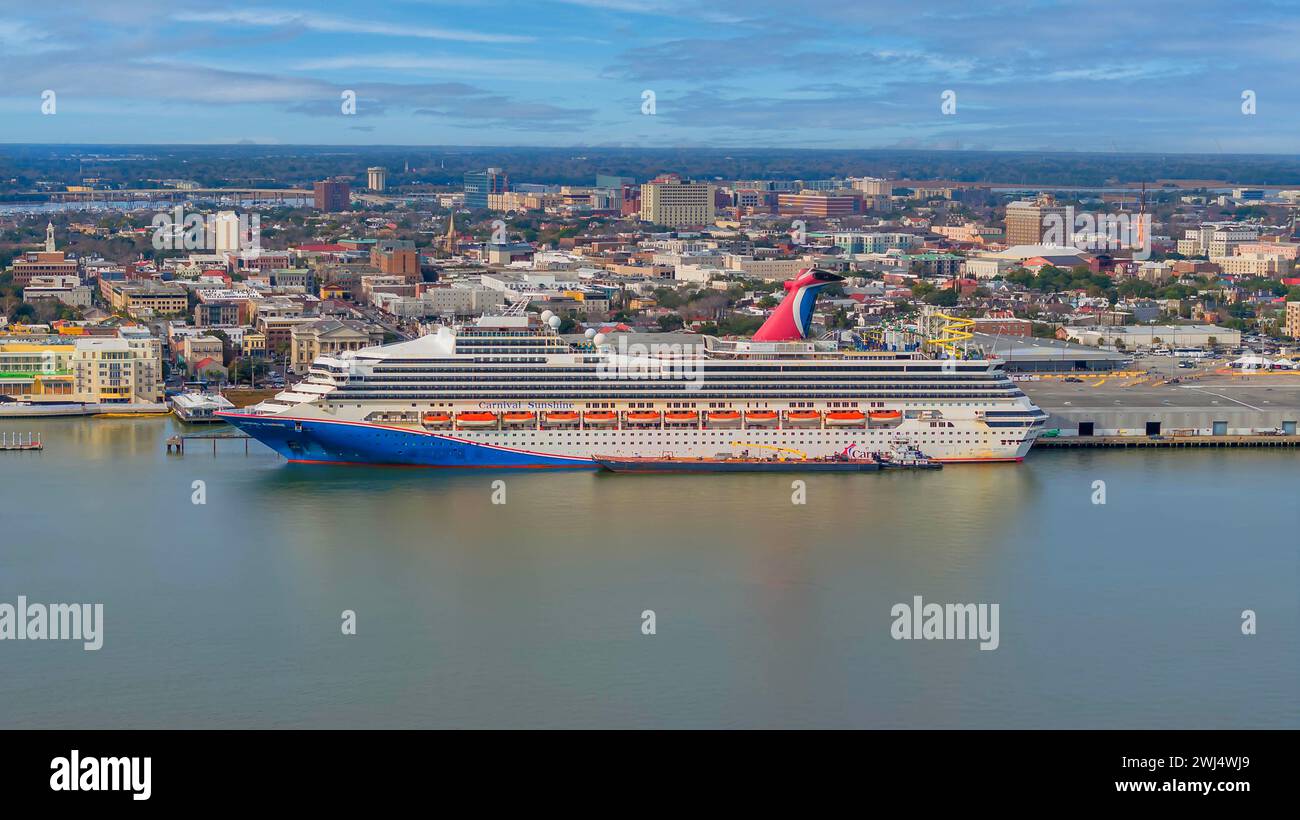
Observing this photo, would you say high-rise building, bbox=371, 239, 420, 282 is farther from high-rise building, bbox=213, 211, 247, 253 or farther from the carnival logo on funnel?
the carnival logo on funnel

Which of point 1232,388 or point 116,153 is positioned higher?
point 116,153

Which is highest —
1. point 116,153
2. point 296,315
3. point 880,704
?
point 116,153

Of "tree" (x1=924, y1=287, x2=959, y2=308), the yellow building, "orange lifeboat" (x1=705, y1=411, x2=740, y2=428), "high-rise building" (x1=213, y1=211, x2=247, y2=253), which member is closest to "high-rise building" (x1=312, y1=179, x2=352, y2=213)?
"high-rise building" (x1=213, y1=211, x2=247, y2=253)

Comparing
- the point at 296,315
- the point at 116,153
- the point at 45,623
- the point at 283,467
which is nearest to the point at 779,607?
the point at 45,623

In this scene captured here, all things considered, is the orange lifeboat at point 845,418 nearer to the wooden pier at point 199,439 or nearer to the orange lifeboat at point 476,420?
the orange lifeboat at point 476,420

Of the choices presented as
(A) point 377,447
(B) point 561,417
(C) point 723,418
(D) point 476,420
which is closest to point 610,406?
(B) point 561,417

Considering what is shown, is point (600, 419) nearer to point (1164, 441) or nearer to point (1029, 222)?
point (1164, 441)

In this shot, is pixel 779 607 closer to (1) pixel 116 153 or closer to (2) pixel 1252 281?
(2) pixel 1252 281
